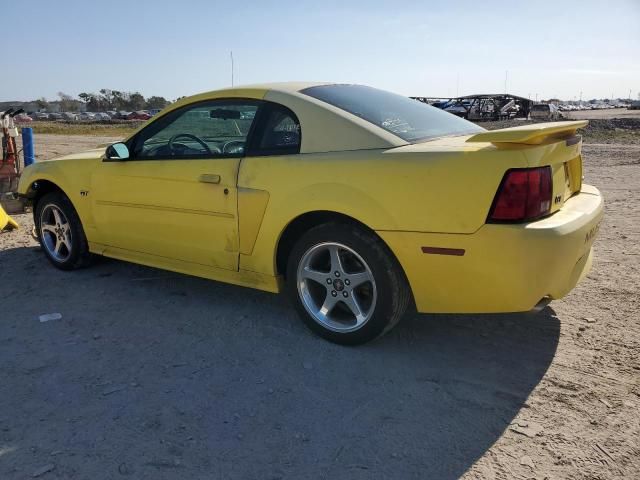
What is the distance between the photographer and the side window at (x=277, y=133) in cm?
355

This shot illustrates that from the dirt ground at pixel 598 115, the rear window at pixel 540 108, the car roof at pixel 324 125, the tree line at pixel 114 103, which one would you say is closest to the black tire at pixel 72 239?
the car roof at pixel 324 125

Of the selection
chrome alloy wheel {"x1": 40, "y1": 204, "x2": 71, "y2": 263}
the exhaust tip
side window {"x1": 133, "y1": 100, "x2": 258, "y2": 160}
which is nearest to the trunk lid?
the exhaust tip

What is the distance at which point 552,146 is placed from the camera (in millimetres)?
3000

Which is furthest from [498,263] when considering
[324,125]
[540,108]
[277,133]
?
[540,108]

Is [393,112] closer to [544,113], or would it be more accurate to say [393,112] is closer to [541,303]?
[541,303]

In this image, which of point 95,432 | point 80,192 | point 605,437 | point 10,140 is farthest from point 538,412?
point 10,140

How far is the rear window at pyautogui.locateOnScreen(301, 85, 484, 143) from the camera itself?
11.4 ft

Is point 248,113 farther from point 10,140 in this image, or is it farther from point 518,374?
point 10,140

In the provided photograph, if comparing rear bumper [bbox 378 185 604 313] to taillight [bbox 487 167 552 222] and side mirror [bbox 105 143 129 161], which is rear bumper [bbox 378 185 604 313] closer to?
taillight [bbox 487 167 552 222]

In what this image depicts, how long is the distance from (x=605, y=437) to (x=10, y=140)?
30.5ft

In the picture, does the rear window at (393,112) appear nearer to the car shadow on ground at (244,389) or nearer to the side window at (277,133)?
the side window at (277,133)

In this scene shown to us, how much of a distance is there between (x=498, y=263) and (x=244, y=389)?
150 centimetres

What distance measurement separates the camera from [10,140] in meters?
8.93

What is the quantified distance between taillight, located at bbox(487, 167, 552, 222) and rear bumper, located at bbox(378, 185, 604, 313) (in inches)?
2.1
